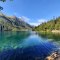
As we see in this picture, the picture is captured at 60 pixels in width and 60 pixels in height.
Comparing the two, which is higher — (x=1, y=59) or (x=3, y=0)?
(x=3, y=0)

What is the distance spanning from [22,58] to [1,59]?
158 inches

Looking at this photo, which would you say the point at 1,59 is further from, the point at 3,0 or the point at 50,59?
the point at 3,0

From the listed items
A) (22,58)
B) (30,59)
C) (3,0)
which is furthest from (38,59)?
(3,0)

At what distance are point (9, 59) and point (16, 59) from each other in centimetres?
136

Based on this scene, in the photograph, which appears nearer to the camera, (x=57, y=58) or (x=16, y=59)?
(x=57, y=58)

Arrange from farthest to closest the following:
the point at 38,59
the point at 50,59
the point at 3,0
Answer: the point at 38,59, the point at 50,59, the point at 3,0

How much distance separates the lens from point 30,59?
2606 centimetres

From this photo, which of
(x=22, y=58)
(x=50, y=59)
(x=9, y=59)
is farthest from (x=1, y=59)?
(x=50, y=59)

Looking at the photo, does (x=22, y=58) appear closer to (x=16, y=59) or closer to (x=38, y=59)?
(x=16, y=59)

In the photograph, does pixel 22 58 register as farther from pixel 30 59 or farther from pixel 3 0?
pixel 3 0

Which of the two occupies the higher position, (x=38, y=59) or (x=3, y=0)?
(x=3, y=0)

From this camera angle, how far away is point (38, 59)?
85.5 ft

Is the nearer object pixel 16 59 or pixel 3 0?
pixel 3 0

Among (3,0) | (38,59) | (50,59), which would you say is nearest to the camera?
(3,0)
